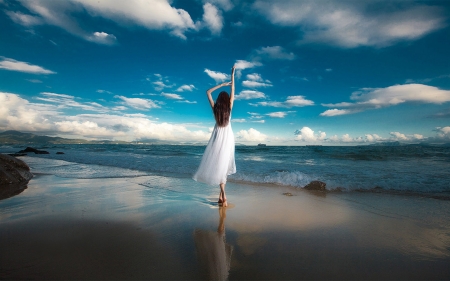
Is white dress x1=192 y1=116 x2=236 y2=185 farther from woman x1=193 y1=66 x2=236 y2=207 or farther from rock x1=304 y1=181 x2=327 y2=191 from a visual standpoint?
rock x1=304 y1=181 x2=327 y2=191

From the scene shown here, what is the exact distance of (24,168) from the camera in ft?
26.3

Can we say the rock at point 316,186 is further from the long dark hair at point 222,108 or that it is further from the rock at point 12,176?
the rock at point 12,176

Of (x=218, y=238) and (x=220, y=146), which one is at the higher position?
(x=220, y=146)

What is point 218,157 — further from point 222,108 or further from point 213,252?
point 213,252

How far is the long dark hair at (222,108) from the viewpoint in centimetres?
461

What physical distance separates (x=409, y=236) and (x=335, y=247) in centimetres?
141

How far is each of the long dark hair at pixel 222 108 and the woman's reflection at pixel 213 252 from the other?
218cm

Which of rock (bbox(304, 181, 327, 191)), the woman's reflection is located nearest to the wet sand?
the woman's reflection

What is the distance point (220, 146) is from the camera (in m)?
4.80

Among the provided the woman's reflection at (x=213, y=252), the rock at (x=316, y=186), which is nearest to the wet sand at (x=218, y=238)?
the woman's reflection at (x=213, y=252)

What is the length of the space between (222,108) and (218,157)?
1.07 m

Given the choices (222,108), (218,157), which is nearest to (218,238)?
(218,157)

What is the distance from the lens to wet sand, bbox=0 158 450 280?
7.50 ft

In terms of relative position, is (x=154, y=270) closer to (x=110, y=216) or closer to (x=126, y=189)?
(x=110, y=216)
